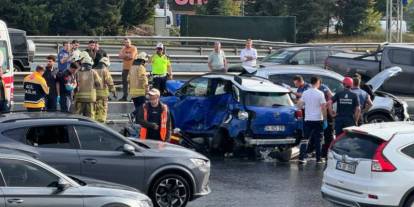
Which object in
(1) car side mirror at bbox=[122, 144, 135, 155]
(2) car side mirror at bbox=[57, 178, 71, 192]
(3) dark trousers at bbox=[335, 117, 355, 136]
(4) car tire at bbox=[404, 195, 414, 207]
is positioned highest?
(2) car side mirror at bbox=[57, 178, 71, 192]

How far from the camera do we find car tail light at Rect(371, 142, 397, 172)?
11625mm

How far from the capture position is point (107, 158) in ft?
39.9

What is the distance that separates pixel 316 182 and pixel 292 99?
2.94 meters

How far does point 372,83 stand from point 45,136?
31.6 feet

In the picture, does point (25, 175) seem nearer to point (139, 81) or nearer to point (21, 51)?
point (139, 81)

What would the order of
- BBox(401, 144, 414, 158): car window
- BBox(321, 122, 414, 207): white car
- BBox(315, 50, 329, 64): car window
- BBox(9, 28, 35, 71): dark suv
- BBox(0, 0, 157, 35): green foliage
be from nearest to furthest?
BBox(321, 122, 414, 207): white car
BBox(401, 144, 414, 158): car window
BBox(315, 50, 329, 64): car window
BBox(9, 28, 35, 71): dark suv
BBox(0, 0, 157, 35): green foliage

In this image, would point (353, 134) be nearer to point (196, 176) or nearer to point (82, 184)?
point (196, 176)

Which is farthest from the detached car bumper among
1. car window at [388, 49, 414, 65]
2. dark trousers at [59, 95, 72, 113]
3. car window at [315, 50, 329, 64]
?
car window at [315, 50, 329, 64]

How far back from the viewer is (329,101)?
699 inches

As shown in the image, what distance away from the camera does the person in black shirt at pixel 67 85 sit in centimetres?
1931

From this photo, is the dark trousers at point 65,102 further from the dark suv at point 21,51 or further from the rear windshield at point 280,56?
the dark suv at point 21,51

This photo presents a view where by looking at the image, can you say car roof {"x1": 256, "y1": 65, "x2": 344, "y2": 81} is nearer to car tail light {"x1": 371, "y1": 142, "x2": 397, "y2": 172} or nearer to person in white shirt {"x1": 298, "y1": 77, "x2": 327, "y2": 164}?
person in white shirt {"x1": 298, "y1": 77, "x2": 327, "y2": 164}

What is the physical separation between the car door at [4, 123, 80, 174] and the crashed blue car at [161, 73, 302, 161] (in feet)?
20.0

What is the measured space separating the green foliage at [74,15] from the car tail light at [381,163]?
39643 mm
